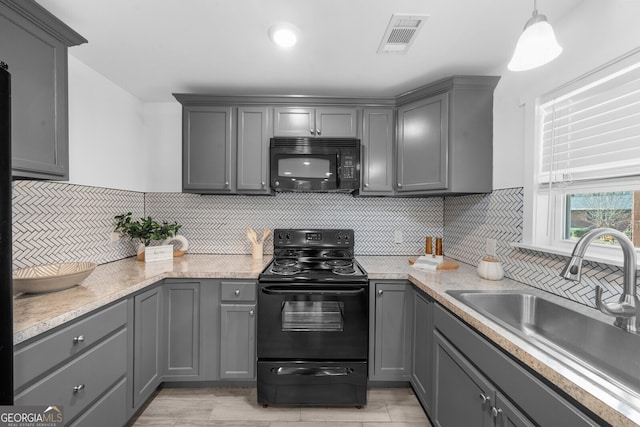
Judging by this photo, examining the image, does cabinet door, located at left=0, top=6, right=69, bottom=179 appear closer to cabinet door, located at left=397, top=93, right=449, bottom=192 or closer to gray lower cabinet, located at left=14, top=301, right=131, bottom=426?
gray lower cabinet, located at left=14, top=301, right=131, bottom=426

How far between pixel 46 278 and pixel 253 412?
56.4 inches

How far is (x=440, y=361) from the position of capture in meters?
1.56

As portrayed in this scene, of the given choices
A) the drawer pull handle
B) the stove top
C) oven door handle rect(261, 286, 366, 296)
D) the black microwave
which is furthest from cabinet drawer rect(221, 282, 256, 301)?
the drawer pull handle

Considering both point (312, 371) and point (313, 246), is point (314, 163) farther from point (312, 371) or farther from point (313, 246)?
point (312, 371)

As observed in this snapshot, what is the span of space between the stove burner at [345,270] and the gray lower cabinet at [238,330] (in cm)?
61

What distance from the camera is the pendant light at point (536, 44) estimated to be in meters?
0.98

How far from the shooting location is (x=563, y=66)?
1495 millimetres

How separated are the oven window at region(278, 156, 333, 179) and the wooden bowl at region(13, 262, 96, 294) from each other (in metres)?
1.41

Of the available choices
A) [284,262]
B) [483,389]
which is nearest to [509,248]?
[483,389]

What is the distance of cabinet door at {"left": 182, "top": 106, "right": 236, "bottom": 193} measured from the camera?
2365 millimetres

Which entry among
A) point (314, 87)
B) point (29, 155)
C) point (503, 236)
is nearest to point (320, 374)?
point (503, 236)

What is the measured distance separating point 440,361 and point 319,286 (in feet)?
2.73

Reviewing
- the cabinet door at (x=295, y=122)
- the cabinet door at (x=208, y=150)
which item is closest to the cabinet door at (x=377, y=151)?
the cabinet door at (x=295, y=122)

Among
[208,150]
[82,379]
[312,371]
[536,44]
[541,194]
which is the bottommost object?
[312,371]
